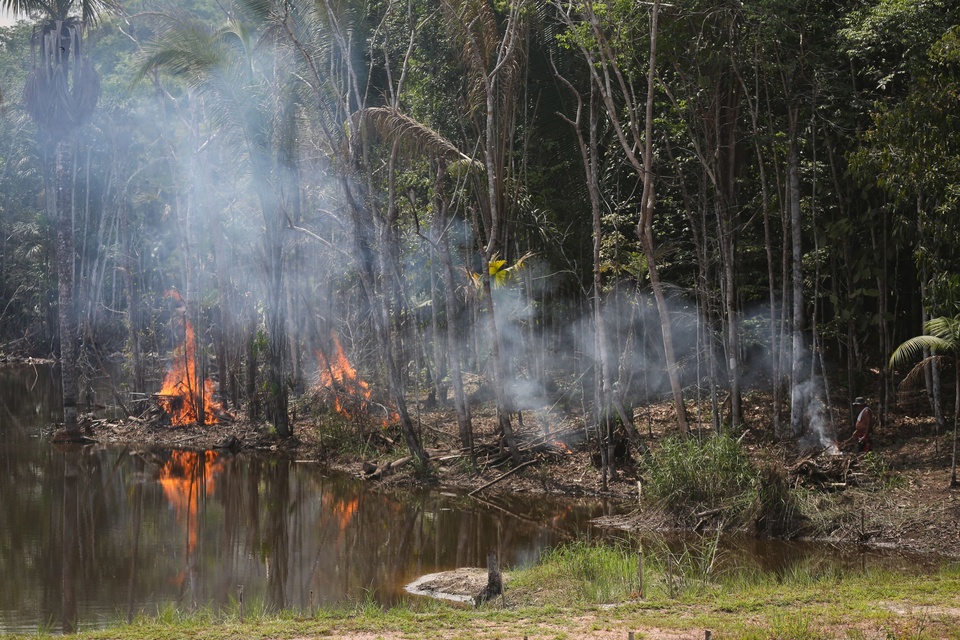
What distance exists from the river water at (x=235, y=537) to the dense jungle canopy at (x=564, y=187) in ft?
9.01

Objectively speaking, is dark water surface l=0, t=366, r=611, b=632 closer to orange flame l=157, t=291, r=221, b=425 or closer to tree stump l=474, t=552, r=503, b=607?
tree stump l=474, t=552, r=503, b=607

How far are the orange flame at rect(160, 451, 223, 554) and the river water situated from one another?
0.20 ft

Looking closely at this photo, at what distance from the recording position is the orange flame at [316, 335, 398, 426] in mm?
23812

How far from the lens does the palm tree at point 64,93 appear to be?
25.5m

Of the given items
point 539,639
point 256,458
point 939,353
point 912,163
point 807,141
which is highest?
point 807,141

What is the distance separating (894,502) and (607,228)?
1029cm

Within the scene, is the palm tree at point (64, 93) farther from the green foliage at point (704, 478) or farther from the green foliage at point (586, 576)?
the green foliage at point (586, 576)

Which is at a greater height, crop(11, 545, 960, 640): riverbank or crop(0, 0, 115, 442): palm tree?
crop(0, 0, 115, 442): palm tree

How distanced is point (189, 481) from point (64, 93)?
11.6 metres

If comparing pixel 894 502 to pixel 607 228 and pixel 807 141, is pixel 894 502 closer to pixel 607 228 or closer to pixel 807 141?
pixel 807 141

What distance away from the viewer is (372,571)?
1373cm

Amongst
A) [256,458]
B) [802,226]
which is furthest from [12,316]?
[802,226]

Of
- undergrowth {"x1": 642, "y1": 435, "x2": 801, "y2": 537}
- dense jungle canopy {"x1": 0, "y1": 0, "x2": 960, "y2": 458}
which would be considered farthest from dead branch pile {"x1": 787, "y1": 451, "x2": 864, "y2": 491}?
dense jungle canopy {"x1": 0, "y1": 0, "x2": 960, "y2": 458}

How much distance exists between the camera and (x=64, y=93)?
25.9 m
